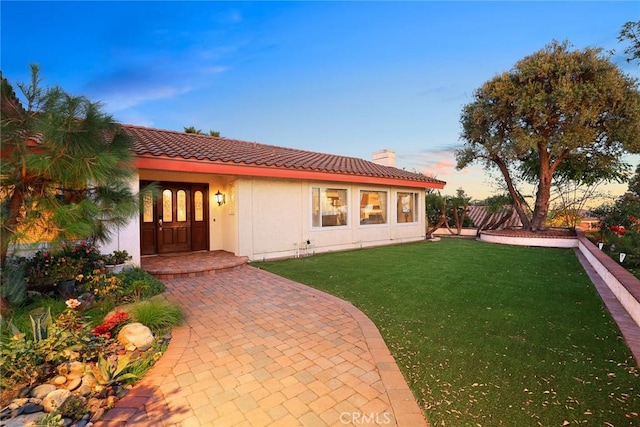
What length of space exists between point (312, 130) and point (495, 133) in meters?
9.23

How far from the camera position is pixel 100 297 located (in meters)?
5.06

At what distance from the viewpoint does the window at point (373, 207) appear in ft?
41.6

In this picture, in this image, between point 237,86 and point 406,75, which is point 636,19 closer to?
point 406,75

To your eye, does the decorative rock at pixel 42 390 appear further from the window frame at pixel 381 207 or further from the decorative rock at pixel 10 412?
the window frame at pixel 381 207

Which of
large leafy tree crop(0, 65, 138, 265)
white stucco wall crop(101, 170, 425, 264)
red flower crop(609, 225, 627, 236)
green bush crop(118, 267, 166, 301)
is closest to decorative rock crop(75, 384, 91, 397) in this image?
large leafy tree crop(0, 65, 138, 265)

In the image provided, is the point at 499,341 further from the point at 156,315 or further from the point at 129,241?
the point at 129,241

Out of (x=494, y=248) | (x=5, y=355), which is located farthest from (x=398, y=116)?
(x=5, y=355)

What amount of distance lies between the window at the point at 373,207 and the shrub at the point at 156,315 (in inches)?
360

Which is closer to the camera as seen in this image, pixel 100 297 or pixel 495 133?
pixel 100 297

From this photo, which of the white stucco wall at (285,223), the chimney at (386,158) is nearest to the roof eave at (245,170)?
the white stucco wall at (285,223)

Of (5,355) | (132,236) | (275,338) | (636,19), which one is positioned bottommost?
(275,338)

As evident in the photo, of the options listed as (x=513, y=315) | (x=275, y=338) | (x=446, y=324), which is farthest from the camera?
(x=513, y=315)

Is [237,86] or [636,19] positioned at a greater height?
[237,86]

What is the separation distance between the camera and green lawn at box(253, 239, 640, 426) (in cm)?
257
